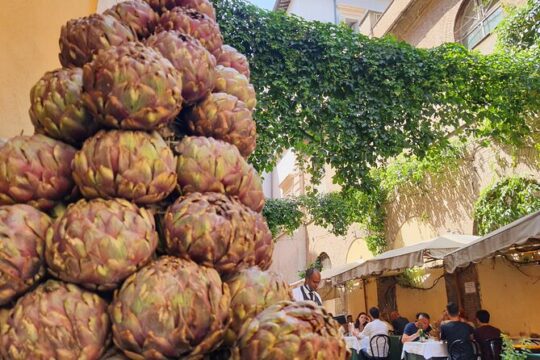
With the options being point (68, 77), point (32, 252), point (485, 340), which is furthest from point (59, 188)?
point (485, 340)

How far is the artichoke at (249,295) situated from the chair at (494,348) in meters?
5.70

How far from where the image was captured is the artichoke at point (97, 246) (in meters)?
0.98

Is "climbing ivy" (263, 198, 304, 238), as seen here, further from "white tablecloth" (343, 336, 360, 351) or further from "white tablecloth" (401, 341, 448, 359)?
"white tablecloth" (401, 341, 448, 359)

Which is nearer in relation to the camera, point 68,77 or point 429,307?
point 68,77

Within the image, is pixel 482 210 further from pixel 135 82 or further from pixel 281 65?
pixel 135 82

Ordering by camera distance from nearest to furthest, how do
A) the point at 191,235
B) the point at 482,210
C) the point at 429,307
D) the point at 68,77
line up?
1. the point at 191,235
2. the point at 68,77
3. the point at 482,210
4. the point at 429,307

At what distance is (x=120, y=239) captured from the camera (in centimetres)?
100

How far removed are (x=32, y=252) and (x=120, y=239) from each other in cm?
21

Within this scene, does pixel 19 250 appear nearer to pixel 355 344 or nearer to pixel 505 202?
pixel 355 344

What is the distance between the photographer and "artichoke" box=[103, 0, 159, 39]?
147cm

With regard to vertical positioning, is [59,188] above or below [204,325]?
above

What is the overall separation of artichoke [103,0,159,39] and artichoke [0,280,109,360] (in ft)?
2.91

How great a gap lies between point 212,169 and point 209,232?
0.21 meters

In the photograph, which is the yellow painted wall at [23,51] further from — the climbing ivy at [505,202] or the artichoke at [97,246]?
the climbing ivy at [505,202]
